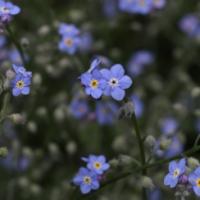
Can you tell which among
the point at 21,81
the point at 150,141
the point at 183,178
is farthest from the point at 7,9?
the point at 183,178


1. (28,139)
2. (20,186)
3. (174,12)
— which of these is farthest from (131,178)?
(174,12)

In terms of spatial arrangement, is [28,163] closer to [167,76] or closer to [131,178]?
[131,178]

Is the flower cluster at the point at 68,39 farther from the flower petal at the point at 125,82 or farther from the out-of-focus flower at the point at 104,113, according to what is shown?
the flower petal at the point at 125,82

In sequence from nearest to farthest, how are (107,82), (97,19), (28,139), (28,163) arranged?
(107,82) → (28,163) → (28,139) → (97,19)

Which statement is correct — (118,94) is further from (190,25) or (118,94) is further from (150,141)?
(190,25)

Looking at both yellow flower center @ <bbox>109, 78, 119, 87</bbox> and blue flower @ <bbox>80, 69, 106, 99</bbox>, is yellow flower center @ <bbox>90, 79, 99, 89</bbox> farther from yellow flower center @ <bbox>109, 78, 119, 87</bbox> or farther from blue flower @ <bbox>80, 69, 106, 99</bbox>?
yellow flower center @ <bbox>109, 78, 119, 87</bbox>
